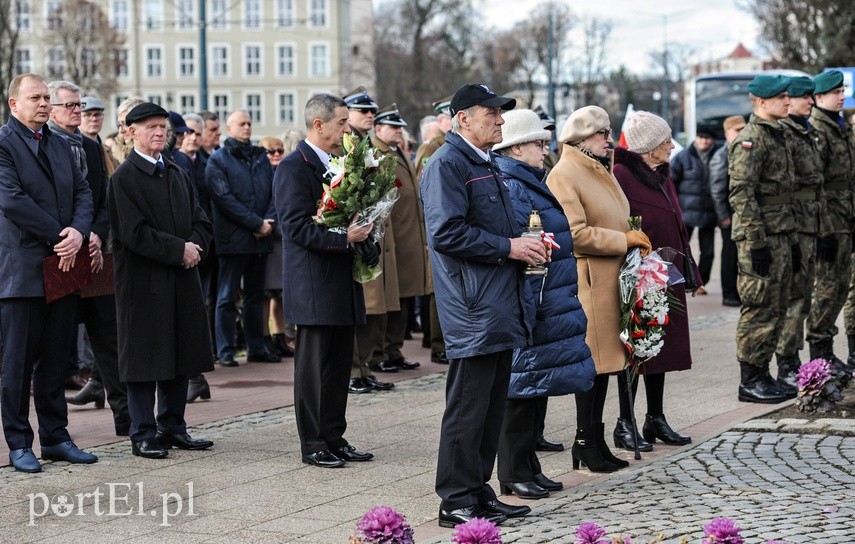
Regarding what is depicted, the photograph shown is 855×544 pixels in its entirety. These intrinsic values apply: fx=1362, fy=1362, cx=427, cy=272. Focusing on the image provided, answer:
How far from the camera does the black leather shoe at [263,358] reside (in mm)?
12945

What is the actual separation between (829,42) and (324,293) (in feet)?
121

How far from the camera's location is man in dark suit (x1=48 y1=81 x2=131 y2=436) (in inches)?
354

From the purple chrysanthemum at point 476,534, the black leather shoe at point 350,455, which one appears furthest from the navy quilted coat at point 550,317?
the purple chrysanthemum at point 476,534

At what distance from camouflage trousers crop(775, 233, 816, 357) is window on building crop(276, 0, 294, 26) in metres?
85.7

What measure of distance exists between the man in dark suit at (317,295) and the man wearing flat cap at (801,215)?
3826 mm

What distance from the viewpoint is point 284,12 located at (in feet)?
310

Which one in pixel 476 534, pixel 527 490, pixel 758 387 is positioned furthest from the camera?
pixel 758 387

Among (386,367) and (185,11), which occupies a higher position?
(185,11)

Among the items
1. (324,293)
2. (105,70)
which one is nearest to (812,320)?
(324,293)

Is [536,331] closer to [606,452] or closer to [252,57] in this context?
[606,452]

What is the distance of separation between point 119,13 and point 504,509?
297 ft

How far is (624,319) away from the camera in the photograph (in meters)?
7.85

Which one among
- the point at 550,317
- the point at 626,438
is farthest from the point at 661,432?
the point at 550,317

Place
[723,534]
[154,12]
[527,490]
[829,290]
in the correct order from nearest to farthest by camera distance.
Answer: [723,534]
[527,490]
[829,290]
[154,12]
